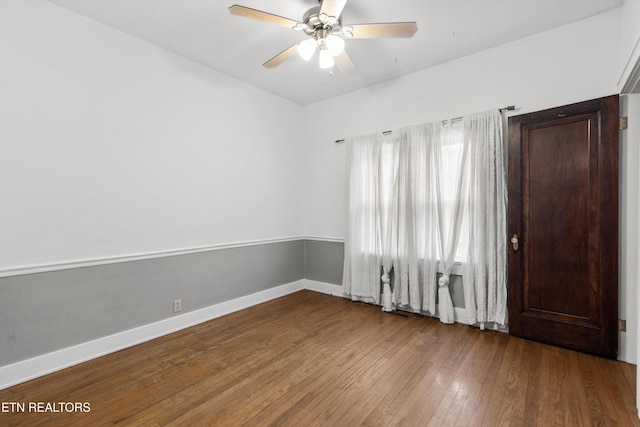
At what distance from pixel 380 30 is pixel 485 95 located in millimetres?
1576

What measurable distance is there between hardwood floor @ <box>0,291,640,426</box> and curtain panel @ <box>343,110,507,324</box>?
539 mm

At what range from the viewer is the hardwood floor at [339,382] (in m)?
1.79

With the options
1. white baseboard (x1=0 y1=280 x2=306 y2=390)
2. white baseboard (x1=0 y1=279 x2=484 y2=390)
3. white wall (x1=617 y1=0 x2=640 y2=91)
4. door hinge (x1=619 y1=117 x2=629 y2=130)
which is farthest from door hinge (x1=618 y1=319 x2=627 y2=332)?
white baseboard (x1=0 y1=280 x2=306 y2=390)

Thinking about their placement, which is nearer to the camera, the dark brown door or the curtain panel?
the dark brown door

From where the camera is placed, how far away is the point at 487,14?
250 centimetres

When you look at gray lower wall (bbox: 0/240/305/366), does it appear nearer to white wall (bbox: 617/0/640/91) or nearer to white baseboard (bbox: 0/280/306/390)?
white baseboard (bbox: 0/280/306/390)

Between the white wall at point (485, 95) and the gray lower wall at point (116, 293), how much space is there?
3.88ft

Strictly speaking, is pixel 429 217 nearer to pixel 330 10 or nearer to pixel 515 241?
pixel 515 241

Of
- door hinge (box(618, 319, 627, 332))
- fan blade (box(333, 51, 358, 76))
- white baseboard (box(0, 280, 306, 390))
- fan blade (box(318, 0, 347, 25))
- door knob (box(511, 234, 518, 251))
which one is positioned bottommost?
white baseboard (box(0, 280, 306, 390))

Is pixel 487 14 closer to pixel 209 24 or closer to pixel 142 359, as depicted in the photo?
pixel 209 24

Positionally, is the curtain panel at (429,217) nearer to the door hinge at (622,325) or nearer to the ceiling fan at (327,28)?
the door hinge at (622,325)

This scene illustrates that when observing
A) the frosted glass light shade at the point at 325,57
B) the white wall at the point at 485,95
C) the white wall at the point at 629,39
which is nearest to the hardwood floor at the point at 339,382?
the white wall at the point at 485,95

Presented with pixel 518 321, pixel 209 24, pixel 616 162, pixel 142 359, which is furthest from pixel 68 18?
pixel 518 321

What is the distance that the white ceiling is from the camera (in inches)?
93.4
